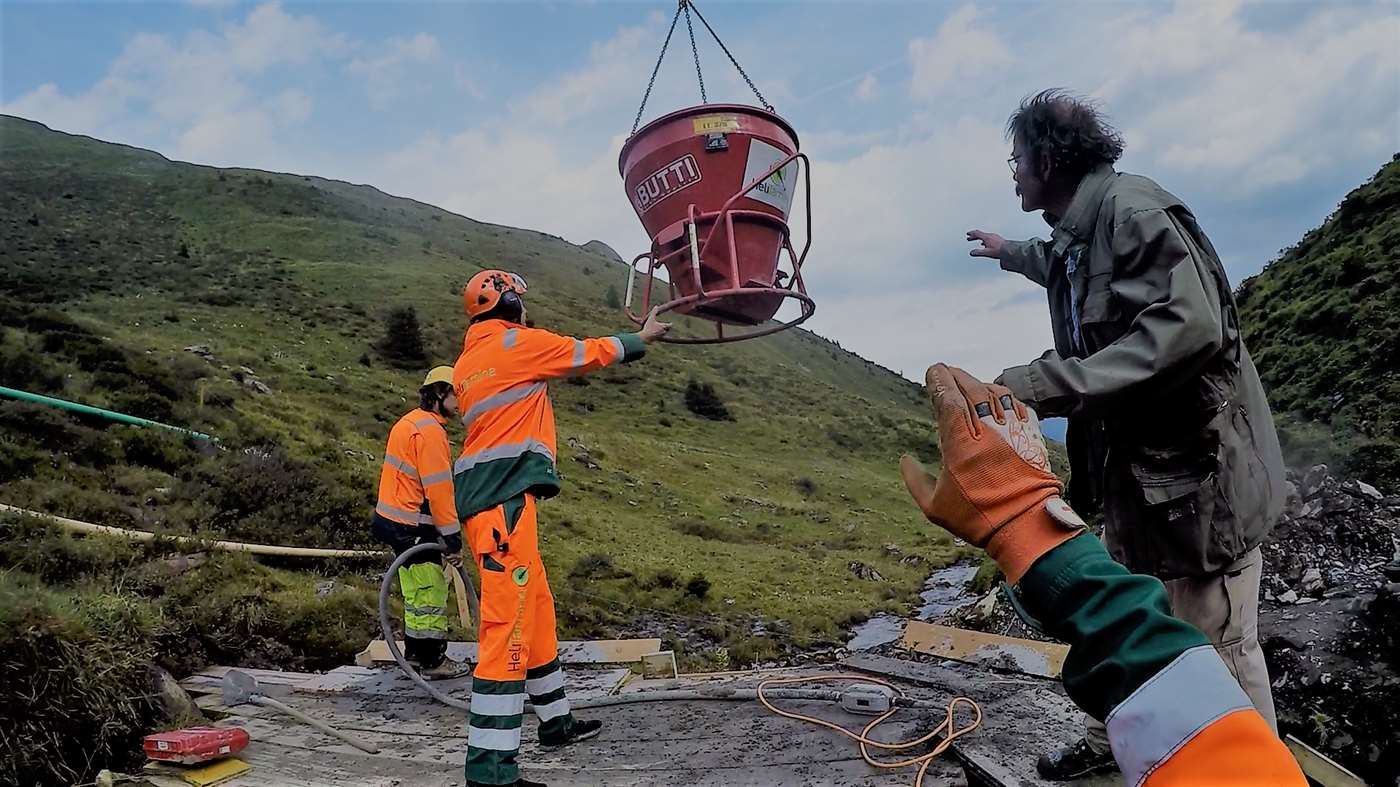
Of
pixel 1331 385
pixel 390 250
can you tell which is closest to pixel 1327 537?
pixel 1331 385

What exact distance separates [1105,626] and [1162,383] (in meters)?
1.32

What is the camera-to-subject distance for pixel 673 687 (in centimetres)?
455

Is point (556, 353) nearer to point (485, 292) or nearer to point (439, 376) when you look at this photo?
point (485, 292)

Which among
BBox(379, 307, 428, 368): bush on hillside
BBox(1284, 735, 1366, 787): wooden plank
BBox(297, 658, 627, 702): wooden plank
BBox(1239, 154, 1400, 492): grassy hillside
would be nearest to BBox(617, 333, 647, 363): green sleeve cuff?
BBox(297, 658, 627, 702): wooden plank

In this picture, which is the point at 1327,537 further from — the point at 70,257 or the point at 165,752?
the point at 70,257

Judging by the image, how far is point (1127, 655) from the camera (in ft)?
2.71

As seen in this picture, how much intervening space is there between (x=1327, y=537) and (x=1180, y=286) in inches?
176

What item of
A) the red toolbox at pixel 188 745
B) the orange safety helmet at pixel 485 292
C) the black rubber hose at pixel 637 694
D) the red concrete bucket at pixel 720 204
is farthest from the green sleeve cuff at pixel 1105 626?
the red toolbox at pixel 188 745

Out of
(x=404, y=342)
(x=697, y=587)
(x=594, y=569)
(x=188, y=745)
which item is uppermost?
(x=404, y=342)

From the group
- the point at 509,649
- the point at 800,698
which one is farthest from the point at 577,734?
the point at 800,698

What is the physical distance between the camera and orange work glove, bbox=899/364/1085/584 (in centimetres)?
98

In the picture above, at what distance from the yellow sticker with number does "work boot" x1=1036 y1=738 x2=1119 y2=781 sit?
2.66 m

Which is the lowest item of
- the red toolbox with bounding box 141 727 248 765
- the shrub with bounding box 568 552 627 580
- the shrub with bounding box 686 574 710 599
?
the shrub with bounding box 686 574 710 599

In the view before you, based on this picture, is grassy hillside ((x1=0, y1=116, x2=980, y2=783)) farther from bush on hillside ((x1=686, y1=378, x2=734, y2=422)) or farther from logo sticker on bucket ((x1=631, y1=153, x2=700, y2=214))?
logo sticker on bucket ((x1=631, y1=153, x2=700, y2=214))
